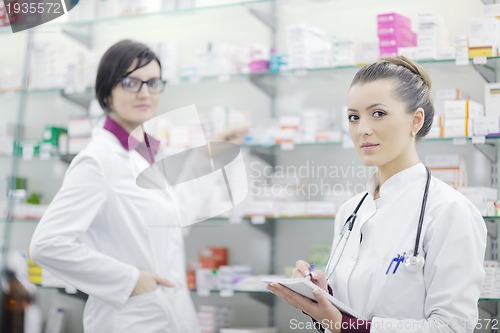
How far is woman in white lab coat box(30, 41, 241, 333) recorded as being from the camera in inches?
101

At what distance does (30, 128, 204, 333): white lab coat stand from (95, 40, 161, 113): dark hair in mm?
171

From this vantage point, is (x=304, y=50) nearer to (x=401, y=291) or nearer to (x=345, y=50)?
(x=345, y=50)

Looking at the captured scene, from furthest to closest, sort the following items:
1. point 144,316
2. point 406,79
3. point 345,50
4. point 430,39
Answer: point 345,50 < point 430,39 < point 144,316 < point 406,79

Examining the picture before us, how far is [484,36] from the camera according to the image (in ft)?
11.3

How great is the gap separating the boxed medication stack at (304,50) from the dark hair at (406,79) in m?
1.90

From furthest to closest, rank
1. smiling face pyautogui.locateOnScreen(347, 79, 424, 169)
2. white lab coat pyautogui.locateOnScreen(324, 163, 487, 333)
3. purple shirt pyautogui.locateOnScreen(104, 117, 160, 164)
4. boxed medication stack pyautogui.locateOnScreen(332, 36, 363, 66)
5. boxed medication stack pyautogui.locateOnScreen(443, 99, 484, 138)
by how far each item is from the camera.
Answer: boxed medication stack pyautogui.locateOnScreen(332, 36, 363, 66), boxed medication stack pyautogui.locateOnScreen(443, 99, 484, 138), purple shirt pyautogui.locateOnScreen(104, 117, 160, 164), smiling face pyautogui.locateOnScreen(347, 79, 424, 169), white lab coat pyautogui.locateOnScreen(324, 163, 487, 333)

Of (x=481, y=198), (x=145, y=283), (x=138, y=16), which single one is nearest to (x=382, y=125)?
(x=145, y=283)

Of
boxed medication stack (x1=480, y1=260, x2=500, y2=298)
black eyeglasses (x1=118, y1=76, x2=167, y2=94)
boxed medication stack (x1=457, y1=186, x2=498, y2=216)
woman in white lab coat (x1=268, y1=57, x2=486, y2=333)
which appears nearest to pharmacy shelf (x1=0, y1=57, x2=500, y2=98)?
boxed medication stack (x1=457, y1=186, x2=498, y2=216)

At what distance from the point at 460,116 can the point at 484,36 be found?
41cm

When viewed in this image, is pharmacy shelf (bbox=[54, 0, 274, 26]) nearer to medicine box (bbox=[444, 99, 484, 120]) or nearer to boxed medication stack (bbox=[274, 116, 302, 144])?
boxed medication stack (bbox=[274, 116, 302, 144])

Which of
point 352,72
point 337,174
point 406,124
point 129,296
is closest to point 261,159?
point 337,174

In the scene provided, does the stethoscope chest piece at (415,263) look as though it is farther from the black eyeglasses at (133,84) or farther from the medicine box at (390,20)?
the medicine box at (390,20)

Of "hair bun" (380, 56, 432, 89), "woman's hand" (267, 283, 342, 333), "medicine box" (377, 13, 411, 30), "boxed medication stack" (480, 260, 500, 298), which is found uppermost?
"medicine box" (377, 13, 411, 30)

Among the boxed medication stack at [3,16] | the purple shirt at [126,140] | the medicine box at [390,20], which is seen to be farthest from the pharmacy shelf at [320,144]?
the boxed medication stack at [3,16]
